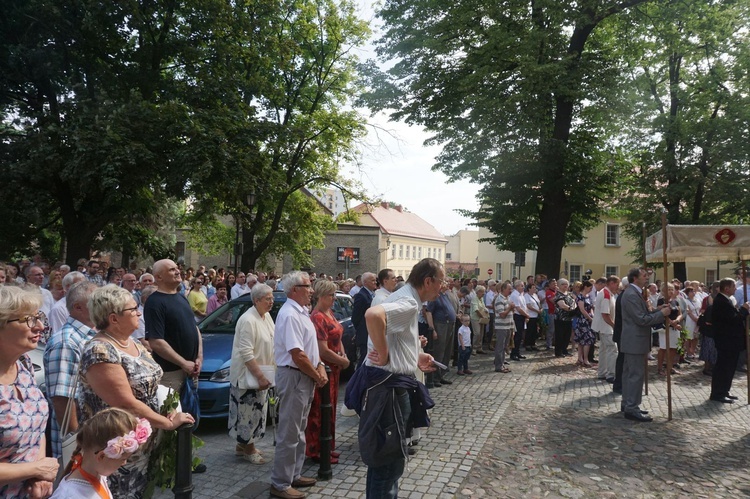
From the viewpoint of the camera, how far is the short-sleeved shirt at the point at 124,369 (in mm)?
3023

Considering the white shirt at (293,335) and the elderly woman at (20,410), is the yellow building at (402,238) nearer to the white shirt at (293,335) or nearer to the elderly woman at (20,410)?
the white shirt at (293,335)

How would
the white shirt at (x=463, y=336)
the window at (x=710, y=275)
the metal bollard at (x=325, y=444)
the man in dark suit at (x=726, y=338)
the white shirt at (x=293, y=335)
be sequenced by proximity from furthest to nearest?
1. the window at (x=710, y=275)
2. the white shirt at (x=463, y=336)
3. the man in dark suit at (x=726, y=338)
4. the metal bollard at (x=325, y=444)
5. the white shirt at (x=293, y=335)

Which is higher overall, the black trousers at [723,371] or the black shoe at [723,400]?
the black trousers at [723,371]

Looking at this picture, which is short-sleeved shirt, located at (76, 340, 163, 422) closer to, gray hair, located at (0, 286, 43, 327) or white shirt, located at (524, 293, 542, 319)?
gray hair, located at (0, 286, 43, 327)

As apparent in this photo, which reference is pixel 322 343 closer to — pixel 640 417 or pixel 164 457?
pixel 164 457

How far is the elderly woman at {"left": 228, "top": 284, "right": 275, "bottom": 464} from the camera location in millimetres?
5641

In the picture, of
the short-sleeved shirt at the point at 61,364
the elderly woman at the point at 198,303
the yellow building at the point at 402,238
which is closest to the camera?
the short-sleeved shirt at the point at 61,364

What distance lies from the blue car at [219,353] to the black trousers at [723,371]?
608cm

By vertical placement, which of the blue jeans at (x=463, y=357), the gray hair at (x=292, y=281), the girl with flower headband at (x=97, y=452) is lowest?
the blue jeans at (x=463, y=357)

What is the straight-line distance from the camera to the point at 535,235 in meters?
21.8

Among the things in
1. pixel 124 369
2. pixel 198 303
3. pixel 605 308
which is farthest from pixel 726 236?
pixel 198 303

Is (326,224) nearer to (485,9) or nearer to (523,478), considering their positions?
(485,9)

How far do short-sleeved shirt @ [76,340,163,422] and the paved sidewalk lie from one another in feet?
6.67

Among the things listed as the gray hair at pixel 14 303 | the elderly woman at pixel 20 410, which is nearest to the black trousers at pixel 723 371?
the elderly woman at pixel 20 410
